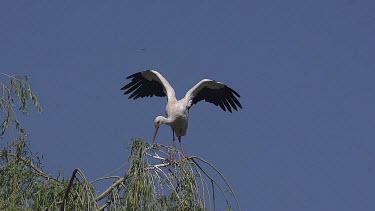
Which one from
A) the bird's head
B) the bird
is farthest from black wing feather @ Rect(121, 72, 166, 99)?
the bird's head

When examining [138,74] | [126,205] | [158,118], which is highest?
[138,74]

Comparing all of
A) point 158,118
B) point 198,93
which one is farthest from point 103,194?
point 198,93

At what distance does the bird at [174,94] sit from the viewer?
9398 mm

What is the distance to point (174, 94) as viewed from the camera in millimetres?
9828

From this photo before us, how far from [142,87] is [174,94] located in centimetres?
78

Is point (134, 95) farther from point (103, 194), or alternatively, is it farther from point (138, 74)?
point (103, 194)

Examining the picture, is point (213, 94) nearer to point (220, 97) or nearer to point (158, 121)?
point (220, 97)

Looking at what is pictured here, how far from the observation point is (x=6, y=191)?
5805 mm

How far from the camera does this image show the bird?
30.8ft

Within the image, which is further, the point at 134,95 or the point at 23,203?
the point at 134,95

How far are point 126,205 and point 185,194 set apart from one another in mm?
385

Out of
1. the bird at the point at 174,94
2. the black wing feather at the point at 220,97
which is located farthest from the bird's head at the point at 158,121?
the black wing feather at the point at 220,97

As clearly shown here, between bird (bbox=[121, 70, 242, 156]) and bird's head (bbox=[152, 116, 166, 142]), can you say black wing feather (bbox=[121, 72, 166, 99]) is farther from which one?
bird's head (bbox=[152, 116, 166, 142])

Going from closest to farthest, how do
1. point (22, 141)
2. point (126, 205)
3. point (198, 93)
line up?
1. point (126, 205)
2. point (22, 141)
3. point (198, 93)
